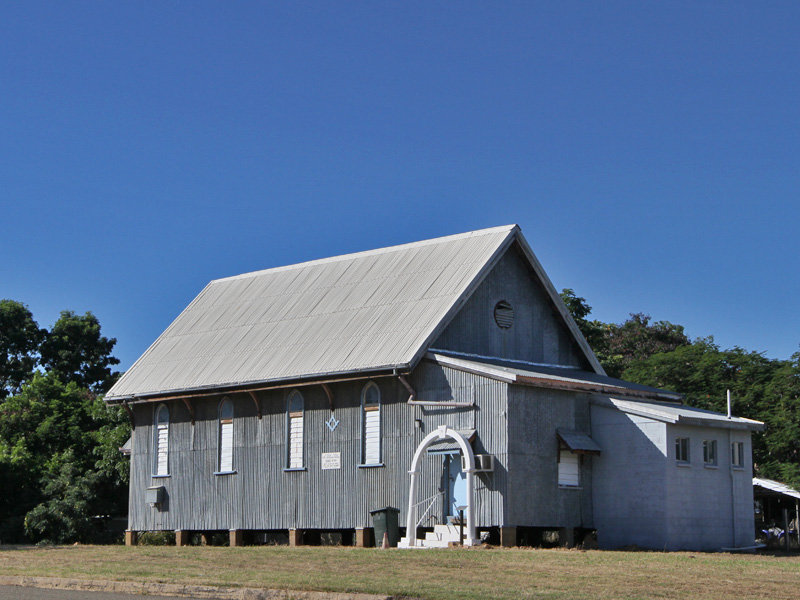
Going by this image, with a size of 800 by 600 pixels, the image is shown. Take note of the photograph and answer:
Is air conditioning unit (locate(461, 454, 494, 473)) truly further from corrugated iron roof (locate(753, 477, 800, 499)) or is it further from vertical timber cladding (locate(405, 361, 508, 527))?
corrugated iron roof (locate(753, 477, 800, 499))

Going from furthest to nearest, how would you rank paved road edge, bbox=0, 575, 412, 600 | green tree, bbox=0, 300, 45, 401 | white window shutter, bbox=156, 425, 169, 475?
green tree, bbox=0, 300, 45, 401
white window shutter, bbox=156, 425, 169, 475
paved road edge, bbox=0, 575, 412, 600

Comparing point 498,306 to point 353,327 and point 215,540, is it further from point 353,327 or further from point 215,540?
point 215,540

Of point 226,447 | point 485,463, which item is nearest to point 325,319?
point 226,447

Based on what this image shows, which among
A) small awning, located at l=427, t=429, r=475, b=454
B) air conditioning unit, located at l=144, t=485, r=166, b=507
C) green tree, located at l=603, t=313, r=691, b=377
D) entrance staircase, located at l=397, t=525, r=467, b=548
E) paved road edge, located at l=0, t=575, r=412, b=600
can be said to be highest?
green tree, located at l=603, t=313, r=691, b=377

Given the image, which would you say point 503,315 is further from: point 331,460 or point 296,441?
point 296,441

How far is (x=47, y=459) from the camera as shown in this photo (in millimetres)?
49562

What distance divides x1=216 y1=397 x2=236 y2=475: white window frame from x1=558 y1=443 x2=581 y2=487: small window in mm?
10905

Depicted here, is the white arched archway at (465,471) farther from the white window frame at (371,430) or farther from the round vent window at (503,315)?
the round vent window at (503,315)

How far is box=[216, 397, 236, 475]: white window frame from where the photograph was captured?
35.9 metres

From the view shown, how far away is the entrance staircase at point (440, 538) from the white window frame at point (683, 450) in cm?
617

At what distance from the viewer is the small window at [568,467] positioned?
30562 mm

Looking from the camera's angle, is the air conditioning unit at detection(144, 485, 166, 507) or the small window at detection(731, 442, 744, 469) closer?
the small window at detection(731, 442, 744, 469)

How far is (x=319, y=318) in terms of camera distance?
35.7m

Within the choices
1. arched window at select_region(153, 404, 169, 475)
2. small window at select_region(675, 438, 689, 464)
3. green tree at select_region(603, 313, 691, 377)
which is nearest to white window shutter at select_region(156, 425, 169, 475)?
arched window at select_region(153, 404, 169, 475)
